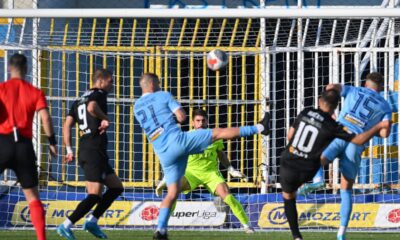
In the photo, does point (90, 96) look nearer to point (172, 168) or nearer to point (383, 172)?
point (172, 168)

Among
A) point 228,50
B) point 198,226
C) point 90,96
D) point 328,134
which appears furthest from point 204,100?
point 328,134

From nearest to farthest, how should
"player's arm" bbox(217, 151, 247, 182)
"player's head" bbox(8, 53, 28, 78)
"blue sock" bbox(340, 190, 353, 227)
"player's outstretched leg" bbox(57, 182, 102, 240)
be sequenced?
"player's head" bbox(8, 53, 28, 78)
"blue sock" bbox(340, 190, 353, 227)
"player's outstretched leg" bbox(57, 182, 102, 240)
"player's arm" bbox(217, 151, 247, 182)

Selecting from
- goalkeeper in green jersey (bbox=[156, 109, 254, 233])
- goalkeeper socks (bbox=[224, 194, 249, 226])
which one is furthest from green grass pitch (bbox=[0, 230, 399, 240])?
goalkeeper in green jersey (bbox=[156, 109, 254, 233])

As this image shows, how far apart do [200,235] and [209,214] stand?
147cm

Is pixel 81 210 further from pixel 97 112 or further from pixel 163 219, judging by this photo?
pixel 163 219

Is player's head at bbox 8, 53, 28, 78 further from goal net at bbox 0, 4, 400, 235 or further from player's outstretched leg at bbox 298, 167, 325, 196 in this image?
player's outstretched leg at bbox 298, 167, 325, 196

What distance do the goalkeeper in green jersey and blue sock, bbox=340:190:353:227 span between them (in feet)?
7.97

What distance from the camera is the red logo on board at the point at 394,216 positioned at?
14.8m

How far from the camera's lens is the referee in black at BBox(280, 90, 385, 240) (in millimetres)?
10766

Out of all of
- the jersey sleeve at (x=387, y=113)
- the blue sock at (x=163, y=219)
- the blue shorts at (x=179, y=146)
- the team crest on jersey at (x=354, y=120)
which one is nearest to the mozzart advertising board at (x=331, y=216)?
the team crest on jersey at (x=354, y=120)

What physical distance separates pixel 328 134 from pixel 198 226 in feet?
15.4

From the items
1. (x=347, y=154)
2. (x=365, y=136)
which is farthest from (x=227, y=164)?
(x=365, y=136)

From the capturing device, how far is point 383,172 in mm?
15781

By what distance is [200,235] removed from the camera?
13719mm
